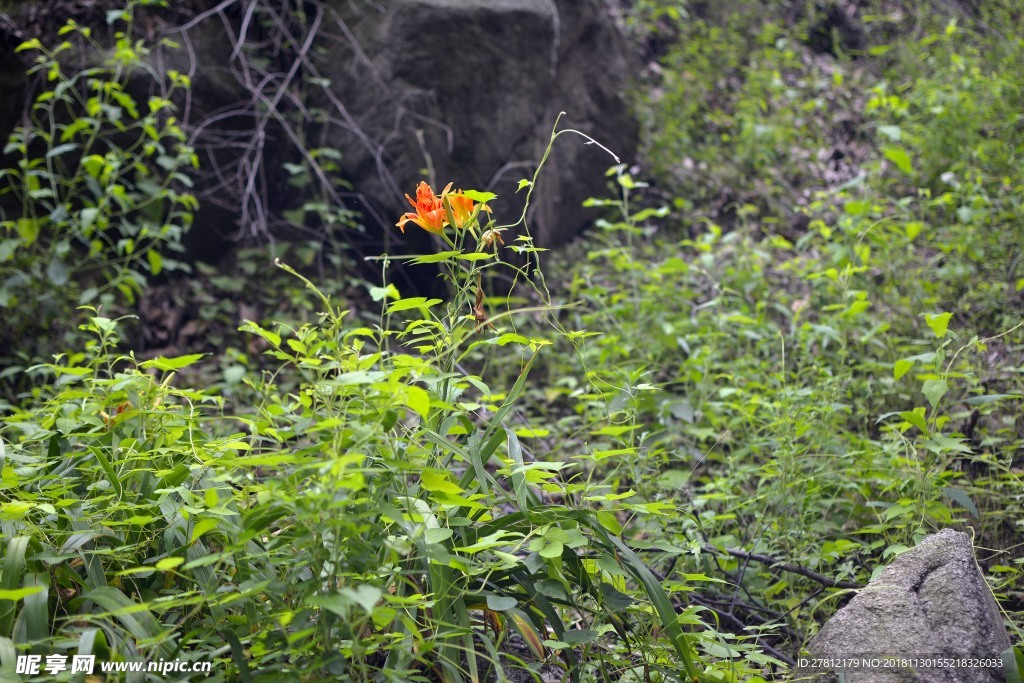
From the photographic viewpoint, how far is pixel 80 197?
3.34 m

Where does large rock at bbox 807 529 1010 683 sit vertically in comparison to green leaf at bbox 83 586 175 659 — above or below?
below

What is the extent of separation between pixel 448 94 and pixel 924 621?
3515 millimetres

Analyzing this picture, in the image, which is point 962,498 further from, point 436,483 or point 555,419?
point 555,419

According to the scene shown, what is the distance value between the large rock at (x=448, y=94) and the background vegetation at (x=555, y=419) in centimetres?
50

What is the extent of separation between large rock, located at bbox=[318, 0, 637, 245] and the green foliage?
3.25 ft

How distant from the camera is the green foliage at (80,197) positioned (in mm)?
3227

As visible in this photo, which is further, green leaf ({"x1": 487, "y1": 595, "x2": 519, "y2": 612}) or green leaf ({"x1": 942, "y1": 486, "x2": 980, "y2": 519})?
green leaf ({"x1": 942, "y1": 486, "x2": 980, "y2": 519})

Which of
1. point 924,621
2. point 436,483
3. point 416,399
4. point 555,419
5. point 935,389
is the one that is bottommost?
point 555,419

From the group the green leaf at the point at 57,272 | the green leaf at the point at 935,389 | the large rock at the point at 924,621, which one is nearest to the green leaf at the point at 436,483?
the large rock at the point at 924,621

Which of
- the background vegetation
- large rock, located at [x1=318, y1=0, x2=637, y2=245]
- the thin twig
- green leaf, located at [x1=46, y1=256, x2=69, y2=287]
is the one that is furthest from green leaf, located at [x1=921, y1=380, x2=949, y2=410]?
green leaf, located at [x1=46, y1=256, x2=69, y2=287]

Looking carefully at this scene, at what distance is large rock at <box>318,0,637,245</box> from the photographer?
421 centimetres

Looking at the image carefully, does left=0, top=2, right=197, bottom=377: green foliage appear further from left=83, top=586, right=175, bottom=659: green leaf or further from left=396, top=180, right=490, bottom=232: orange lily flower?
left=396, top=180, right=490, bottom=232: orange lily flower

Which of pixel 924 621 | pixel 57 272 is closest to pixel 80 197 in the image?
pixel 57 272

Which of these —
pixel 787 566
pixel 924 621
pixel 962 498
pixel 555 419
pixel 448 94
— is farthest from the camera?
pixel 448 94
